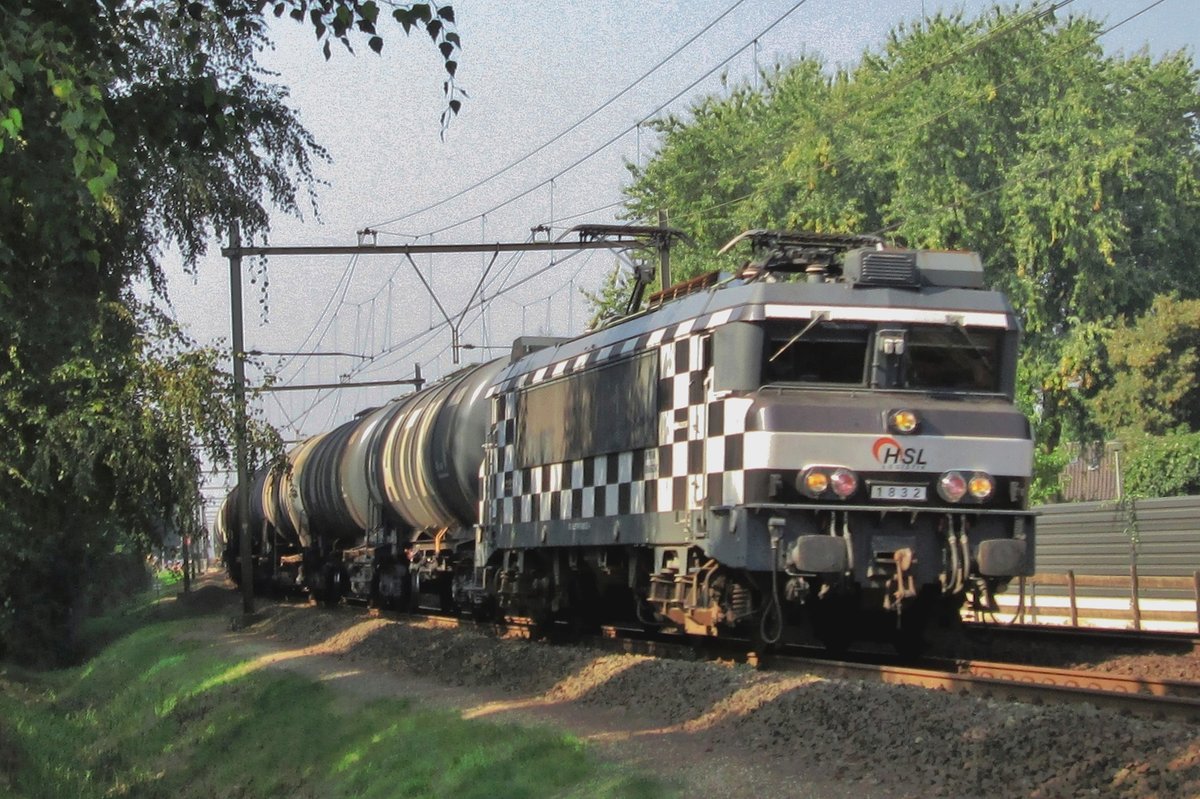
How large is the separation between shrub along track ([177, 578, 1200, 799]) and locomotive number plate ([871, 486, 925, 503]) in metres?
1.73

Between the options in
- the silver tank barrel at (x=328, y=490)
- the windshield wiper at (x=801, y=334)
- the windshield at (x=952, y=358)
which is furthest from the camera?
the silver tank barrel at (x=328, y=490)

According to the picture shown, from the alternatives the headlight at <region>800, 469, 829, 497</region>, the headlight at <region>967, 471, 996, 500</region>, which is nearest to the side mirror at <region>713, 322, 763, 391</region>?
the headlight at <region>800, 469, 829, 497</region>

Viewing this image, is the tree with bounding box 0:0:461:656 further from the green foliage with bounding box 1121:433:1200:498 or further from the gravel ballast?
the green foliage with bounding box 1121:433:1200:498

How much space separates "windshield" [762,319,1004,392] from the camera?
12.7m

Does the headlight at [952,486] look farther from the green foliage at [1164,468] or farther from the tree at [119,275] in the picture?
the green foliage at [1164,468]

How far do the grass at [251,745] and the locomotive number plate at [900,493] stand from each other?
3467 mm

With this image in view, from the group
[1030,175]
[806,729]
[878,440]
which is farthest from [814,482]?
[1030,175]

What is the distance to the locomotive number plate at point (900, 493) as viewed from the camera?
486 inches

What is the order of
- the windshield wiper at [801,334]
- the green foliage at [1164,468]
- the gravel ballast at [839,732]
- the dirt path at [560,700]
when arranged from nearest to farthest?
the gravel ballast at [839,732] < the dirt path at [560,700] < the windshield wiper at [801,334] < the green foliage at [1164,468]

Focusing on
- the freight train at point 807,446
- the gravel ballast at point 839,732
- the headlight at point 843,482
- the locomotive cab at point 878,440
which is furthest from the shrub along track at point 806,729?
the headlight at point 843,482

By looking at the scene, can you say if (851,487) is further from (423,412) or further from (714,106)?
(714,106)

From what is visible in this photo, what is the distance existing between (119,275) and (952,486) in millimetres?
14268

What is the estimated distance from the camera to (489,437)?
19359 millimetres

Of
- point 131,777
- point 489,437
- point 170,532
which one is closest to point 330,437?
point 170,532
